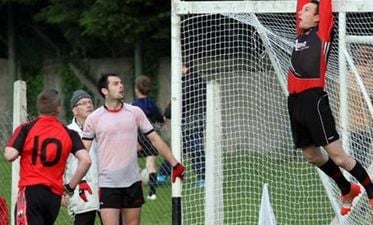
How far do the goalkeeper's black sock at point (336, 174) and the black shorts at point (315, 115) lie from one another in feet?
1.00

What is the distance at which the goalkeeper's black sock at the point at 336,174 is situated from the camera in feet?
29.9

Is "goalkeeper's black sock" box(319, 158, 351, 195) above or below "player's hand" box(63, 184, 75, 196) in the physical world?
above

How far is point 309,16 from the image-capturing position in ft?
28.8

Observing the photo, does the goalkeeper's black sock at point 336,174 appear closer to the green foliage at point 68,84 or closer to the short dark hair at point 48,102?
the short dark hair at point 48,102

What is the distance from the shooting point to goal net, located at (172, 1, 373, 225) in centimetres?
1012

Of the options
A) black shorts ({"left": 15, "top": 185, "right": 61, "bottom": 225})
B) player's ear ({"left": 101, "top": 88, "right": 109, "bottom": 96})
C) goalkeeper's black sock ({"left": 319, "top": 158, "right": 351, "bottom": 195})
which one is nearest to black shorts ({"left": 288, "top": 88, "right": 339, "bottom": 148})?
goalkeeper's black sock ({"left": 319, "top": 158, "right": 351, "bottom": 195})

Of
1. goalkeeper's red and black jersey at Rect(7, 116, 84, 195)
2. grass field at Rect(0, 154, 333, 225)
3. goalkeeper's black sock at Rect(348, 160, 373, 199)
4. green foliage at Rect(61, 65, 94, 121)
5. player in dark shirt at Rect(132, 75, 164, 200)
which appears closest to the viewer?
goalkeeper's black sock at Rect(348, 160, 373, 199)

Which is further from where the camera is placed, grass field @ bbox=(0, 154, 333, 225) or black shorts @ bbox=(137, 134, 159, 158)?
black shorts @ bbox=(137, 134, 159, 158)

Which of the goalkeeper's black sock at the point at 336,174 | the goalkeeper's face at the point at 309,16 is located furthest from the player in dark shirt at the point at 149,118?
the goalkeeper's face at the point at 309,16

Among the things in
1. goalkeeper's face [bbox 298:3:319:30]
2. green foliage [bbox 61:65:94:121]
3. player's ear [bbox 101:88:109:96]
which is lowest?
player's ear [bbox 101:88:109:96]

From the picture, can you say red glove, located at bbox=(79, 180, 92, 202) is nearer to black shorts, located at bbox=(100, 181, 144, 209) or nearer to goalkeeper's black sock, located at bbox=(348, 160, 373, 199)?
black shorts, located at bbox=(100, 181, 144, 209)

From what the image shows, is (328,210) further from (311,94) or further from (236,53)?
(311,94)

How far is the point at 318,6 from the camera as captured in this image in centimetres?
875

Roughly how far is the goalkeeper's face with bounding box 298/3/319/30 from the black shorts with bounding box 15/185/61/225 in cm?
254
